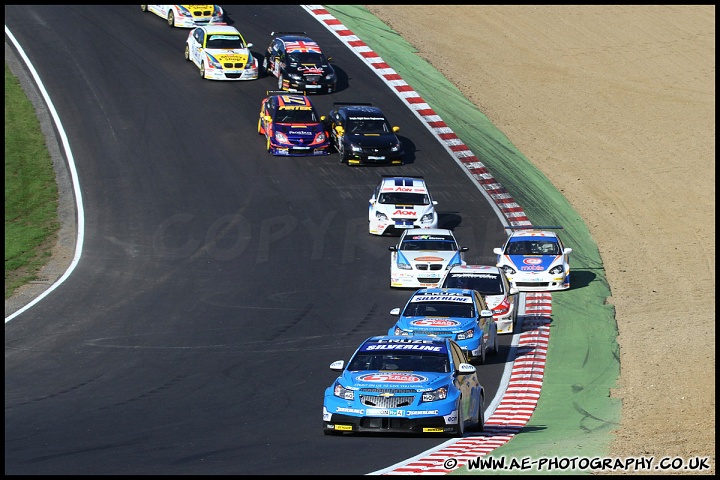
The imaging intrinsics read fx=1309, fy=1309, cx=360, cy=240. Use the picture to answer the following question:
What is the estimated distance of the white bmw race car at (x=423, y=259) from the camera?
31859mm

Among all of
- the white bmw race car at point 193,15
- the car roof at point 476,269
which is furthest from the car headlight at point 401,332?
the white bmw race car at point 193,15

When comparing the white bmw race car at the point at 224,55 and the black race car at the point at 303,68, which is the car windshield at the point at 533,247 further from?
the white bmw race car at the point at 224,55

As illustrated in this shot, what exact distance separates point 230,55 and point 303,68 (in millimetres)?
3252

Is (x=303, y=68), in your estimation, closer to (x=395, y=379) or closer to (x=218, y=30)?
(x=218, y=30)

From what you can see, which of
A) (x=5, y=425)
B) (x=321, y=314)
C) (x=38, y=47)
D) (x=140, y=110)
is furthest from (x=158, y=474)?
(x=38, y=47)

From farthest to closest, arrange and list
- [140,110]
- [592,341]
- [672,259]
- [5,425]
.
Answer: [140,110] < [672,259] < [592,341] < [5,425]

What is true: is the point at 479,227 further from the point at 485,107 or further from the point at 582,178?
the point at 485,107

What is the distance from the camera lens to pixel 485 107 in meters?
47.9

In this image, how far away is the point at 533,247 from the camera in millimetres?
33219

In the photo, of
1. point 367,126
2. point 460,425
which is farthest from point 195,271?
point 460,425

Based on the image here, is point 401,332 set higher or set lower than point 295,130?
higher

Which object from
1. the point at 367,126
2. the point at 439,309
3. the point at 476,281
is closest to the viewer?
the point at 439,309

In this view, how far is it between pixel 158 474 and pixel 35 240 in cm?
2097

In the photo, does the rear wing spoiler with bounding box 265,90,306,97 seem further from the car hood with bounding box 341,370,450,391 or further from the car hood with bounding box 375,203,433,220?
the car hood with bounding box 341,370,450,391
